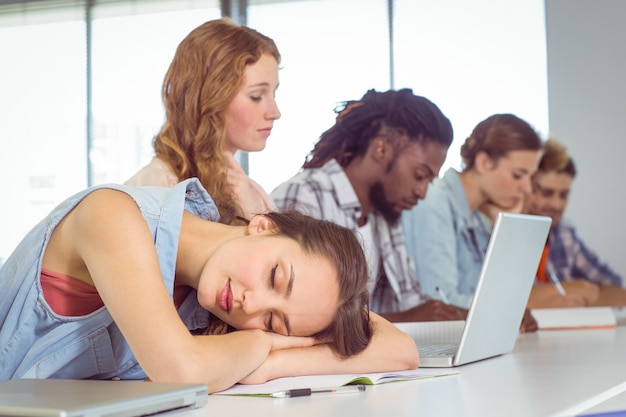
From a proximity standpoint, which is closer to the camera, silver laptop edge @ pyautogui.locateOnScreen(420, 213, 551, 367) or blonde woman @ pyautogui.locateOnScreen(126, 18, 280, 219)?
silver laptop edge @ pyautogui.locateOnScreen(420, 213, 551, 367)

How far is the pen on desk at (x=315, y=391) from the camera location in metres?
0.92

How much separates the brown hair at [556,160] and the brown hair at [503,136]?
0.13 feet

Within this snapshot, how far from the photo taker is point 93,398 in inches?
28.7

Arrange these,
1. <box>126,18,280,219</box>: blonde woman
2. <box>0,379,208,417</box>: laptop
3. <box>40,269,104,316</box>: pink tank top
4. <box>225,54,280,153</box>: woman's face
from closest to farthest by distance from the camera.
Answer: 1. <box>0,379,208,417</box>: laptop
2. <box>40,269,104,316</box>: pink tank top
3. <box>126,18,280,219</box>: blonde woman
4. <box>225,54,280,153</box>: woman's face

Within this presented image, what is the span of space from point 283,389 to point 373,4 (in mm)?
2767

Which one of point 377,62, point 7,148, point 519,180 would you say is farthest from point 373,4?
point 7,148

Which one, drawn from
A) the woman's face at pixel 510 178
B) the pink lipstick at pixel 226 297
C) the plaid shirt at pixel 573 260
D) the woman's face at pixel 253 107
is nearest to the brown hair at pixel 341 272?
the pink lipstick at pixel 226 297

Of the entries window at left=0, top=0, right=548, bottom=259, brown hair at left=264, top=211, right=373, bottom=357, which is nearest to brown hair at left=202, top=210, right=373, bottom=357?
brown hair at left=264, top=211, right=373, bottom=357

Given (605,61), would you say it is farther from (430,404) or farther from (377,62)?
(430,404)

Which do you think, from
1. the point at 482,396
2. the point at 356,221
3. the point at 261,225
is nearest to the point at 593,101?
the point at 356,221

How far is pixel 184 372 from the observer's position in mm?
956

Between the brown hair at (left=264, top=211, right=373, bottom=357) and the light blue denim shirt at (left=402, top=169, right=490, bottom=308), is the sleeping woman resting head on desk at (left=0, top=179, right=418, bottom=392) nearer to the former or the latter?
the brown hair at (left=264, top=211, right=373, bottom=357)

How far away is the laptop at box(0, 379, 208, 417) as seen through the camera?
684 mm

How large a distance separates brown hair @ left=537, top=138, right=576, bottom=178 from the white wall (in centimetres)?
3
